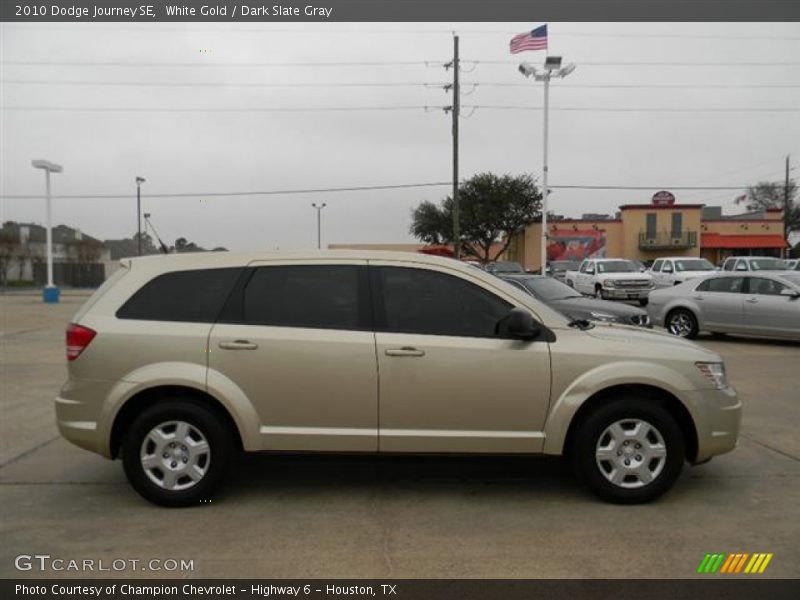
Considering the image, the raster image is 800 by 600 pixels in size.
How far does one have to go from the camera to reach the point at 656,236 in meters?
52.0

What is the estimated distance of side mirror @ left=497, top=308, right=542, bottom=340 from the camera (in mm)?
4316

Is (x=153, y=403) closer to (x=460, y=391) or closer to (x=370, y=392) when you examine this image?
(x=370, y=392)

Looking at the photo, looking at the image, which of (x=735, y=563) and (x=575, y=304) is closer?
(x=735, y=563)

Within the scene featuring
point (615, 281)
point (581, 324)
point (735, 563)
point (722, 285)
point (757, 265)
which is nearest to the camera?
point (735, 563)

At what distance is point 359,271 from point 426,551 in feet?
6.21

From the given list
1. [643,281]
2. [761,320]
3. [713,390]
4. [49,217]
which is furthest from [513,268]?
[713,390]

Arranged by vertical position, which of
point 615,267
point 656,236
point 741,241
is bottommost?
point 615,267

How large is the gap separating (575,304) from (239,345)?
759 cm

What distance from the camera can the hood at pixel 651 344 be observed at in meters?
4.50

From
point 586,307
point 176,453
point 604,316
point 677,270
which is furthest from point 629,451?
point 677,270

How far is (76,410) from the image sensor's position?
4.45m

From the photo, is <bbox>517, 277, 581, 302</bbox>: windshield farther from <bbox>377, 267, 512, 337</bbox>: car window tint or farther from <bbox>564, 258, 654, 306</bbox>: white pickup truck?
<bbox>564, 258, 654, 306</bbox>: white pickup truck
